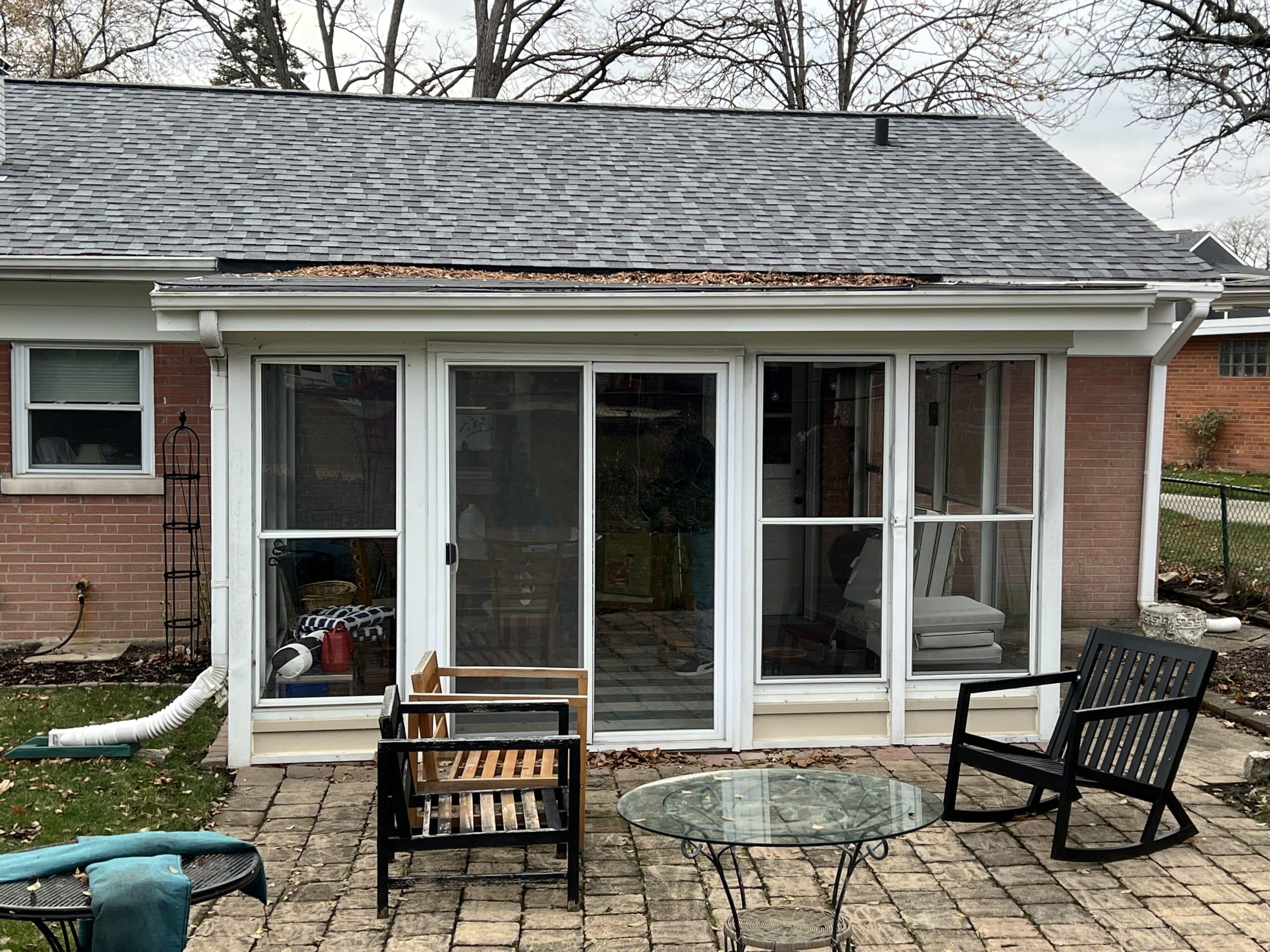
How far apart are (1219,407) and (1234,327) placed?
2.01 meters

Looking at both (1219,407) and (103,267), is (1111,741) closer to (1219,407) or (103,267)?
(103,267)

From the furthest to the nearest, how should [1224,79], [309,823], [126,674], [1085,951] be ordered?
[1224,79] < [126,674] < [309,823] < [1085,951]

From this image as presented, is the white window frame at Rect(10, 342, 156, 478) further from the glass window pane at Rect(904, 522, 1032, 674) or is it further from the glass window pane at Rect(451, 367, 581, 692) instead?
the glass window pane at Rect(904, 522, 1032, 674)

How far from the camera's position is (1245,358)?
25.8m

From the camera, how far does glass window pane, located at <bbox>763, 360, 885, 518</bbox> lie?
22.3 ft

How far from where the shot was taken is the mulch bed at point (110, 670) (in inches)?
333

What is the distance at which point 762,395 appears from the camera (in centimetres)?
678

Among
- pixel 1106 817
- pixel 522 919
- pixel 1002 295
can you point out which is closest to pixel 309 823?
pixel 522 919

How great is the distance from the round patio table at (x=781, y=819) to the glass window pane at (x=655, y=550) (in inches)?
72.9

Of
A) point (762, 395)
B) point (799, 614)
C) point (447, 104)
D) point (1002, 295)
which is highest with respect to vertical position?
point (447, 104)

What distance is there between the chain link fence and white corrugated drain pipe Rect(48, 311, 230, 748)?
9016mm

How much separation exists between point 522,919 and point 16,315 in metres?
6.73

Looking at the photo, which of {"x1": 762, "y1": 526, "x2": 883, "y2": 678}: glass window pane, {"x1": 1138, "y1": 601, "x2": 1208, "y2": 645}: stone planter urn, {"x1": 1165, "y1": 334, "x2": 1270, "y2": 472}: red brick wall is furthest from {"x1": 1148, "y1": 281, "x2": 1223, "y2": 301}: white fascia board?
{"x1": 1165, "y1": 334, "x2": 1270, "y2": 472}: red brick wall

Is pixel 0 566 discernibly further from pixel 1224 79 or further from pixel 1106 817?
pixel 1224 79
